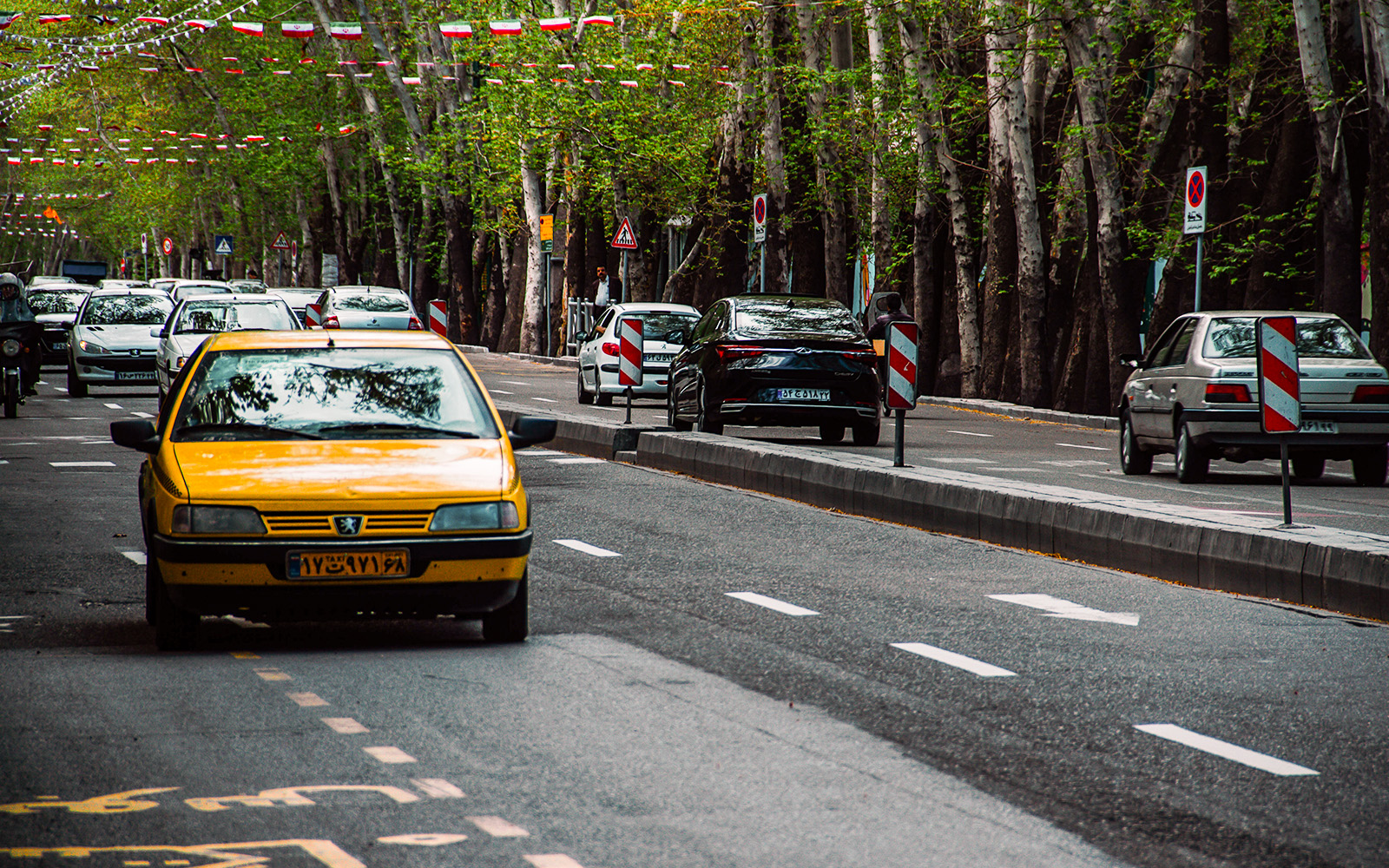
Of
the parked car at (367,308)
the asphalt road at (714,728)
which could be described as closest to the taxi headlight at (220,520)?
the asphalt road at (714,728)

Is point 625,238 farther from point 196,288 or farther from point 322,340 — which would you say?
point 322,340

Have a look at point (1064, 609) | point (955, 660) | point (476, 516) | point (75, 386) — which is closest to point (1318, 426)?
point (1064, 609)

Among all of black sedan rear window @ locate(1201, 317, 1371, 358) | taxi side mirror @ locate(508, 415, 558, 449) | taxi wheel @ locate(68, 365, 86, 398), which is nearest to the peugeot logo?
taxi side mirror @ locate(508, 415, 558, 449)

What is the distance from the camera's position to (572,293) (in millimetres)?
50094

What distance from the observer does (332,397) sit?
366 inches

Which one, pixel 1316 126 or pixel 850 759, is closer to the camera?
pixel 850 759

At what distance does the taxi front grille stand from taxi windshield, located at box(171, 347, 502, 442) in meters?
0.72

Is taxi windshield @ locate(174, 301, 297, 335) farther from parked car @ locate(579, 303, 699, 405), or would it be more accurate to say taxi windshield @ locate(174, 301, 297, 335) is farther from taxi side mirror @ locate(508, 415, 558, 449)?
taxi side mirror @ locate(508, 415, 558, 449)

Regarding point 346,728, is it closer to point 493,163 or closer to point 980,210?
point 980,210

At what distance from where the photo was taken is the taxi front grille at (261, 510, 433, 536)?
830cm

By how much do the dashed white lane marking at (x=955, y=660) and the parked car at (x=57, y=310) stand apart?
1320 inches

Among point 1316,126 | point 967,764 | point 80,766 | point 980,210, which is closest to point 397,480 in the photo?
point 80,766

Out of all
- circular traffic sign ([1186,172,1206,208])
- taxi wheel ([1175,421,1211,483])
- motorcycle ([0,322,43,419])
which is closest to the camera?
taxi wheel ([1175,421,1211,483])

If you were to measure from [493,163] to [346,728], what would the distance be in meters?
46.2
